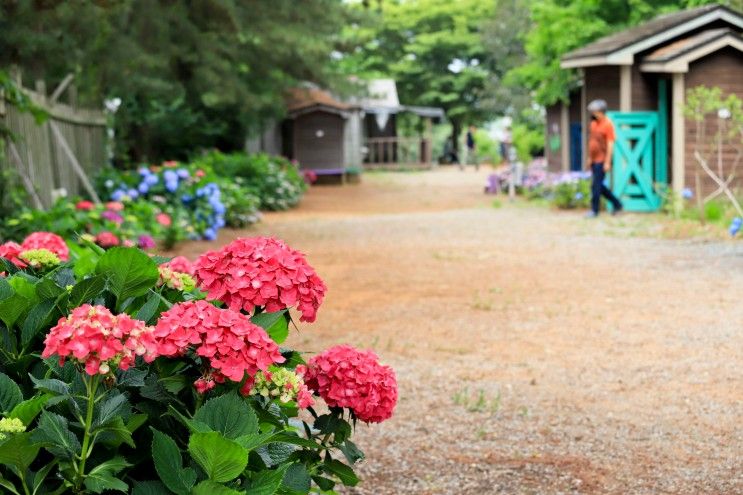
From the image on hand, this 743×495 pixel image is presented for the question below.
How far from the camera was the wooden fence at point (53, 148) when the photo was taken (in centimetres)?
1237

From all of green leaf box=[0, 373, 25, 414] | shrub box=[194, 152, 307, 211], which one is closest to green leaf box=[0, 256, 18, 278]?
green leaf box=[0, 373, 25, 414]

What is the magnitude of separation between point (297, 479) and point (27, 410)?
0.71 meters

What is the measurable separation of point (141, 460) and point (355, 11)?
21.5 metres

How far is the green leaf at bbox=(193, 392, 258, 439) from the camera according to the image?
281 centimetres

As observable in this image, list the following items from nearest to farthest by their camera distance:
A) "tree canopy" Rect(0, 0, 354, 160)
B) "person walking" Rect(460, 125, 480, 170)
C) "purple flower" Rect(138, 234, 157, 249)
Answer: "tree canopy" Rect(0, 0, 354, 160), "purple flower" Rect(138, 234, 157, 249), "person walking" Rect(460, 125, 480, 170)

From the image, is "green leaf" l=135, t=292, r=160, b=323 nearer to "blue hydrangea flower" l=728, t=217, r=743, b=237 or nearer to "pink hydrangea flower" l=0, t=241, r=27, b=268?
"pink hydrangea flower" l=0, t=241, r=27, b=268

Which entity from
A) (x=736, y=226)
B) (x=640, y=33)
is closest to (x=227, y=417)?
(x=736, y=226)

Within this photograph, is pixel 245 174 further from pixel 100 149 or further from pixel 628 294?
pixel 628 294

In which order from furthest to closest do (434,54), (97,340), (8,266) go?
(434,54) < (8,266) < (97,340)

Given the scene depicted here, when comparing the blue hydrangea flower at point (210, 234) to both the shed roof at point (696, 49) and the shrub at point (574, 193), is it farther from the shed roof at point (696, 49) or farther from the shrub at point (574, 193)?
the shed roof at point (696, 49)

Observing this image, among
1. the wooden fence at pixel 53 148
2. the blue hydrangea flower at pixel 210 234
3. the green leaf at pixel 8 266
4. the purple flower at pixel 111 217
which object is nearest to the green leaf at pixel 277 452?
the green leaf at pixel 8 266

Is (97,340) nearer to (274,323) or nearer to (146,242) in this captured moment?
(274,323)

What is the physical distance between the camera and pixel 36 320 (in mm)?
3162

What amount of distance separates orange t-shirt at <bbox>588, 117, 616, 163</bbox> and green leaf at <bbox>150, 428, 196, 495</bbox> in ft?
55.7
